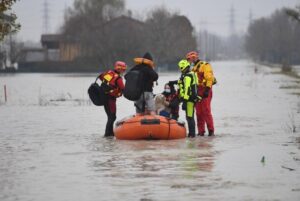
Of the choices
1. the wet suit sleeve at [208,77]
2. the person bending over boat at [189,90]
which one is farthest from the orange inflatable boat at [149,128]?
the wet suit sleeve at [208,77]

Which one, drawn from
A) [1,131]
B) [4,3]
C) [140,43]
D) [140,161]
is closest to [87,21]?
[140,43]

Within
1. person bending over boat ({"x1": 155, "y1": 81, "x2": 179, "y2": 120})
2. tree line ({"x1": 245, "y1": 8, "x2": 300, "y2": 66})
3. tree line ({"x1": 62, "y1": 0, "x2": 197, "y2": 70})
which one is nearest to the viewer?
person bending over boat ({"x1": 155, "y1": 81, "x2": 179, "y2": 120})

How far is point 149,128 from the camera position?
18156mm

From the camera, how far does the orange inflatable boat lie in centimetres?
1816

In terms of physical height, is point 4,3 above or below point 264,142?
above

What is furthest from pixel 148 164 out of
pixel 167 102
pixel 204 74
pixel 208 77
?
pixel 167 102

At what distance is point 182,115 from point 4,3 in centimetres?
847

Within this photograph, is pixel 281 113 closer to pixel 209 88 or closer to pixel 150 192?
pixel 209 88

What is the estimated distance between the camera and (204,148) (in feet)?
55.1

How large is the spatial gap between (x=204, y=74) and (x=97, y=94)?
99.0 inches

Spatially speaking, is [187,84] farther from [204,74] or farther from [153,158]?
[153,158]

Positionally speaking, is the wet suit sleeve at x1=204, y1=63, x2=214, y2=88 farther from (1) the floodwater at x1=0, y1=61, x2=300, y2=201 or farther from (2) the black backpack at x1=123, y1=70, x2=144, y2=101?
(2) the black backpack at x1=123, y1=70, x2=144, y2=101

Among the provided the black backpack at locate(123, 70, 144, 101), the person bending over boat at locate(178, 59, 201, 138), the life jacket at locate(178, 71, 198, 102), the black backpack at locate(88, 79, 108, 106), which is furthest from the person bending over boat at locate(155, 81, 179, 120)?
the black backpack at locate(123, 70, 144, 101)

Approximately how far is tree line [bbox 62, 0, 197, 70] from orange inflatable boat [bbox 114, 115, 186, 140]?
97471 millimetres
